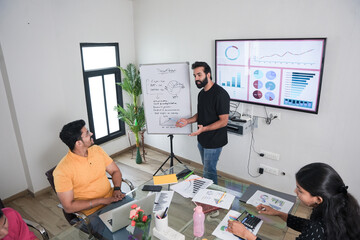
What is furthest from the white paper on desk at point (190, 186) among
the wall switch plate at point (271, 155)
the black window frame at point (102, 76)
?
the black window frame at point (102, 76)

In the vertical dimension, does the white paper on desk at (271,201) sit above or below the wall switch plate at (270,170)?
above

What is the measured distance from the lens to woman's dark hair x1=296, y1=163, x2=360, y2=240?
1.36m

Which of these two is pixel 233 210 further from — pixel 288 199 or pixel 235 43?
pixel 235 43

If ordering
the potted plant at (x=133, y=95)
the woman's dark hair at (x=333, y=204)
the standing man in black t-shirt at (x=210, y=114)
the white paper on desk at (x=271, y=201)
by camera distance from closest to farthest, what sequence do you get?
the woman's dark hair at (x=333, y=204), the white paper on desk at (x=271, y=201), the standing man in black t-shirt at (x=210, y=114), the potted plant at (x=133, y=95)

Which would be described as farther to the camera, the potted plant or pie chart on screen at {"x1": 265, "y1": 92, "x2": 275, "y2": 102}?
the potted plant

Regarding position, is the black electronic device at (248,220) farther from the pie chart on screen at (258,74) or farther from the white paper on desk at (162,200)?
the pie chart on screen at (258,74)

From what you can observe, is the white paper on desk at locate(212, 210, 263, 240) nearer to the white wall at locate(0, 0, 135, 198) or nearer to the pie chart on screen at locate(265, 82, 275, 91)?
the pie chart on screen at locate(265, 82, 275, 91)

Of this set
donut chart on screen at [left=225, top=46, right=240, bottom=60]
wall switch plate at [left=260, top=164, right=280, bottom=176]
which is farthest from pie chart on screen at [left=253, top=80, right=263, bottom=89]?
wall switch plate at [left=260, top=164, right=280, bottom=176]

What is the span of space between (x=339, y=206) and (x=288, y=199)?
70 centimetres

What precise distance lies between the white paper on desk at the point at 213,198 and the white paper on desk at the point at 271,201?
0.15 m

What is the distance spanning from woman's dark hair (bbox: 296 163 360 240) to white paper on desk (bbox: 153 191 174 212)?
3.41ft

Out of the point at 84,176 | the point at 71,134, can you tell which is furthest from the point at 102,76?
the point at 84,176

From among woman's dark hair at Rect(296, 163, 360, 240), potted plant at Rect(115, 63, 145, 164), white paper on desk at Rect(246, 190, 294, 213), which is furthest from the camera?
potted plant at Rect(115, 63, 145, 164)

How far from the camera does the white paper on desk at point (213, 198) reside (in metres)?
1.99
